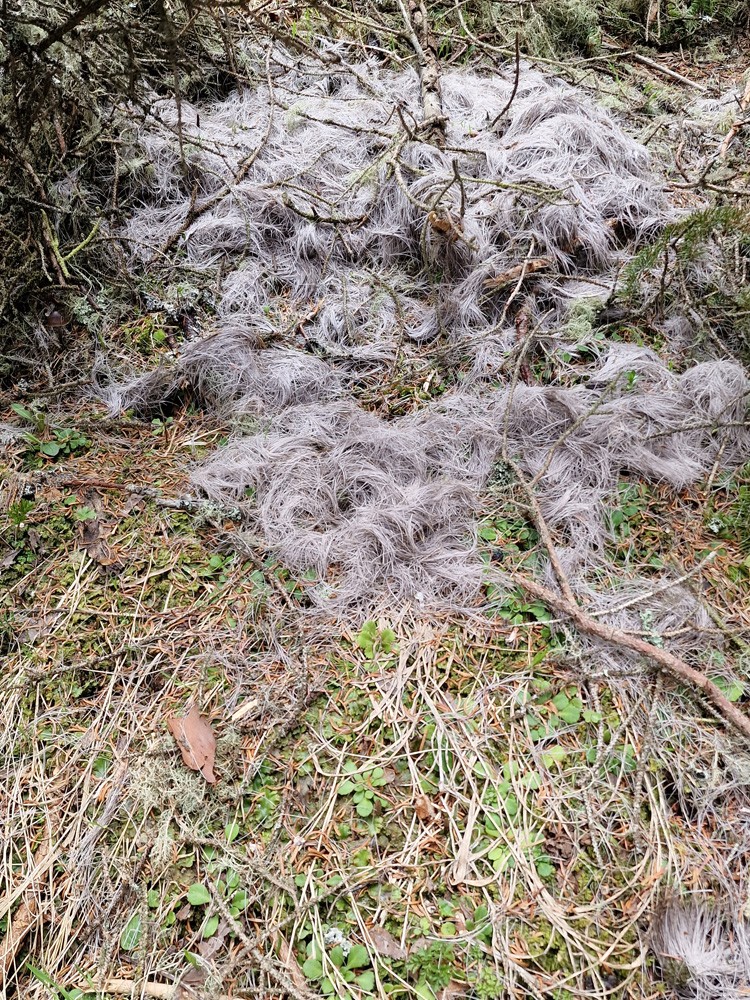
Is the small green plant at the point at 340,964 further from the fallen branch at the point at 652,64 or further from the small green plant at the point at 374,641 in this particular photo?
the fallen branch at the point at 652,64

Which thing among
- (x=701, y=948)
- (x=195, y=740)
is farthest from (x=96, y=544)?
(x=701, y=948)

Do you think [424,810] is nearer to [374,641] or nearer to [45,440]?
[374,641]

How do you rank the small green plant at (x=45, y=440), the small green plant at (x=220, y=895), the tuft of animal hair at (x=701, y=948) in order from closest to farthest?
the tuft of animal hair at (x=701, y=948)
the small green plant at (x=220, y=895)
the small green plant at (x=45, y=440)

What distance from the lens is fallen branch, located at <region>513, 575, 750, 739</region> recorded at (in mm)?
1861

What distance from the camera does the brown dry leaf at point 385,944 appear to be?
1599 mm

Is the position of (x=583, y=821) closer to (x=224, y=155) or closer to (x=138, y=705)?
(x=138, y=705)

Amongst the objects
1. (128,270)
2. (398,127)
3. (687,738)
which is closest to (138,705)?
(687,738)

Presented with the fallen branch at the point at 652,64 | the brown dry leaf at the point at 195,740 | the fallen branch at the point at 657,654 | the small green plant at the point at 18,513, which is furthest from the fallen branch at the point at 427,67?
the brown dry leaf at the point at 195,740

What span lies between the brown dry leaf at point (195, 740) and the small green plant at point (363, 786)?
401 millimetres

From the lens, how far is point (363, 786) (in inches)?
72.4

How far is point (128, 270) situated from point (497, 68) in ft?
9.15

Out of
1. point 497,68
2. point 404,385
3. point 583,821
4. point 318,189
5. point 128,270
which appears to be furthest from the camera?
point 497,68

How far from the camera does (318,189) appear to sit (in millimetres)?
3287

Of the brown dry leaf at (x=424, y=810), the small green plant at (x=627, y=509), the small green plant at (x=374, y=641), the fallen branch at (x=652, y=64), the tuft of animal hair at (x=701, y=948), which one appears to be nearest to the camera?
the tuft of animal hair at (x=701, y=948)
